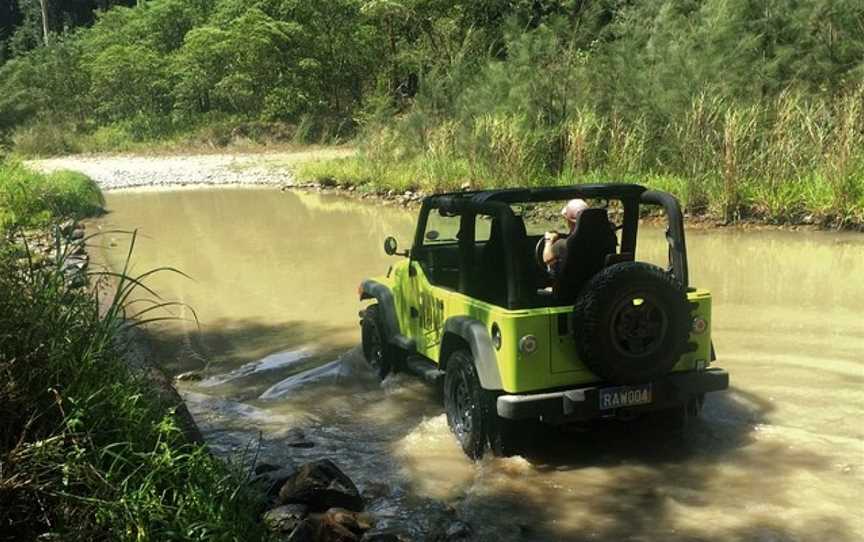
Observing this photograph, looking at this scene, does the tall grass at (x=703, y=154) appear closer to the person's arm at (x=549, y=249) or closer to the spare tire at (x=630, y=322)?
the person's arm at (x=549, y=249)

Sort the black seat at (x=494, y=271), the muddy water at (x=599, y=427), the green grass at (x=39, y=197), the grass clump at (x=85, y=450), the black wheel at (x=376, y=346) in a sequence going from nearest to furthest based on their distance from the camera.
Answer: the grass clump at (x=85, y=450), the muddy water at (x=599, y=427), the black seat at (x=494, y=271), the black wheel at (x=376, y=346), the green grass at (x=39, y=197)

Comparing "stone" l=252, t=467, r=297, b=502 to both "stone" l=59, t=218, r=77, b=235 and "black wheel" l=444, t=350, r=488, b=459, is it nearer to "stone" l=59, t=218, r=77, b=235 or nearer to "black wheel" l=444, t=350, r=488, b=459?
"black wheel" l=444, t=350, r=488, b=459

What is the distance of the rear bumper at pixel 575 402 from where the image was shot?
200 inches

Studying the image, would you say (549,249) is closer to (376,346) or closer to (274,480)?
(376,346)

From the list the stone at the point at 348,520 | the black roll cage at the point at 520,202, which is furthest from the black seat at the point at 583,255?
the stone at the point at 348,520

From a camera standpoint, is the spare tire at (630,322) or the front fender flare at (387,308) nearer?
the spare tire at (630,322)

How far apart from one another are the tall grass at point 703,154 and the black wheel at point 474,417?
33.1 ft

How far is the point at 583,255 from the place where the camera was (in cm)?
540

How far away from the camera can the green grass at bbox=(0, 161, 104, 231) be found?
45.9 ft

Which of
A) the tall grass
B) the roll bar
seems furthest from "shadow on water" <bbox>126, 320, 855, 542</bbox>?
the tall grass

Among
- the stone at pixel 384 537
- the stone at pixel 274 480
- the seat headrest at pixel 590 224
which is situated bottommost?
the stone at pixel 384 537

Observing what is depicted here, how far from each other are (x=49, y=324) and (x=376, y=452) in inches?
98.2

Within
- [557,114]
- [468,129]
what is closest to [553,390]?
[557,114]

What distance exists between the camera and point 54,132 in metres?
44.3
